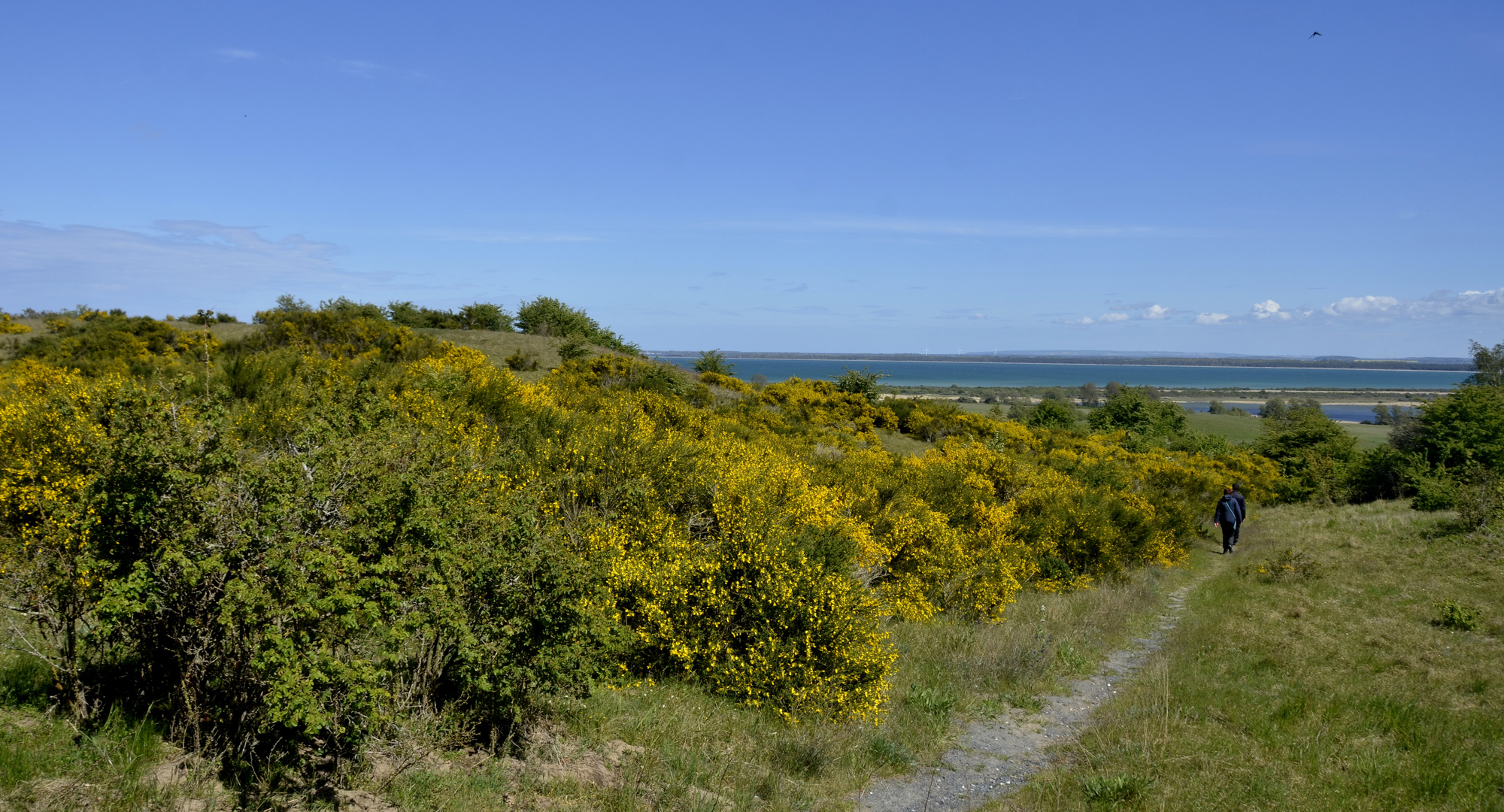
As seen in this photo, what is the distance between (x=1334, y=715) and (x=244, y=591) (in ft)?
32.8

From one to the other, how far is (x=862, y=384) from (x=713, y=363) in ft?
26.4

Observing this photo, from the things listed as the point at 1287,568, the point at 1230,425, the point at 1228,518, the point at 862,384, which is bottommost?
the point at 1230,425

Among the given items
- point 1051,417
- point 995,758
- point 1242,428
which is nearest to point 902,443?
point 1051,417

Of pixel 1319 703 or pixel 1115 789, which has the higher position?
pixel 1115 789

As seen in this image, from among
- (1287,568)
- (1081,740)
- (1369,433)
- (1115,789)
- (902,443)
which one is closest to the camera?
(1115,789)

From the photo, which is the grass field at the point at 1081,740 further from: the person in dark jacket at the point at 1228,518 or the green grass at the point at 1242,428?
the green grass at the point at 1242,428

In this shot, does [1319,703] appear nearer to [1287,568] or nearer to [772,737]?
[772,737]

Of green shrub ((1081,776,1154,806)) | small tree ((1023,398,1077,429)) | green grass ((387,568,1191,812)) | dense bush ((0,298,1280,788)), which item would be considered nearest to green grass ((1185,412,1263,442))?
small tree ((1023,398,1077,429))

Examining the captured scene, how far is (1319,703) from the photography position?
28.1 ft

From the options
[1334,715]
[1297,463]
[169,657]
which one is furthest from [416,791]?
[1297,463]

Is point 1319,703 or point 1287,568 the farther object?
point 1287,568

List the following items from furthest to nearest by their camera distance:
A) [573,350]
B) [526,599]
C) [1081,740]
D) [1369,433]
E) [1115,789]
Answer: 1. [1369,433]
2. [573,350]
3. [1081,740]
4. [1115,789]
5. [526,599]

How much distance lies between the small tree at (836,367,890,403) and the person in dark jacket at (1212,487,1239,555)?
53.4ft

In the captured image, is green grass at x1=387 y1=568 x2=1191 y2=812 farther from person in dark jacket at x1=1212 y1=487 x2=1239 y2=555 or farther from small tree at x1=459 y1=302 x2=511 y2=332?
small tree at x1=459 y1=302 x2=511 y2=332
